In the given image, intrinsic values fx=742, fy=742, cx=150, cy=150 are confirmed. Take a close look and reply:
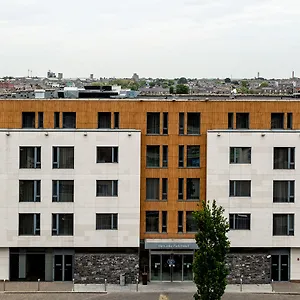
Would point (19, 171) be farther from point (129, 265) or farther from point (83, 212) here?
point (129, 265)

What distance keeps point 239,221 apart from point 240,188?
2245 mm

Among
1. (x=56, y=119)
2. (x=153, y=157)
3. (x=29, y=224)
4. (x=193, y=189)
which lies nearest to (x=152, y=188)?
(x=153, y=157)

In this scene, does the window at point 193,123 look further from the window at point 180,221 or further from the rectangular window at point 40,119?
Result: the rectangular window at point 40,119

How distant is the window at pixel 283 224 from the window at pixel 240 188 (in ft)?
8.27

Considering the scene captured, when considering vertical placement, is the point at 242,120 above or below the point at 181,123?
above

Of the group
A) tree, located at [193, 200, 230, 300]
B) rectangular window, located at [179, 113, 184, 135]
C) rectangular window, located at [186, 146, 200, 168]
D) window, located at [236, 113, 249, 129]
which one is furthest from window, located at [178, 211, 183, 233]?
tree, located at [193, 200, 230, 300]

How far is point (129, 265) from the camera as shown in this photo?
50469mm

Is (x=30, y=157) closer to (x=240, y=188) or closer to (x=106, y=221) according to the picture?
(x=106, y=221)

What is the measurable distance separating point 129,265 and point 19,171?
9.82 metres

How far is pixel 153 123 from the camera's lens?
51188 mm

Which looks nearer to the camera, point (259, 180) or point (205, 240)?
point (205, 240)

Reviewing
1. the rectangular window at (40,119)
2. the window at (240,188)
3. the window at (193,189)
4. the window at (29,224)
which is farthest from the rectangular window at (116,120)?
the window at (240,188)

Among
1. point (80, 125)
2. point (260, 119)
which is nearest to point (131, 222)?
point (80, 125)

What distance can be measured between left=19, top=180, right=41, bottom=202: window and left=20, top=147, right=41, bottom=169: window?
3.56ft
